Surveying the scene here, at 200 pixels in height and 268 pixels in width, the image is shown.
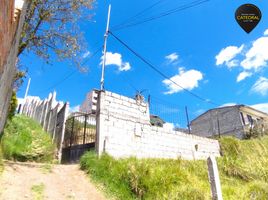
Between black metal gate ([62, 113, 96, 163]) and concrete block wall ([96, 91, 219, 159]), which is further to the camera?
black metal gate ([62, 113, 96, 163])

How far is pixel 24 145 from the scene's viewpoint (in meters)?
10.8

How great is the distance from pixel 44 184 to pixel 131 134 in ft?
12.0

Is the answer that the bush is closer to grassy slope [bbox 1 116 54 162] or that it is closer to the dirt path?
the dirt path

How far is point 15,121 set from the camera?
40.3ft

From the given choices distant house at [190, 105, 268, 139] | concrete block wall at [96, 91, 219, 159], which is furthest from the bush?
distant house at [190, 105, 268, 139]

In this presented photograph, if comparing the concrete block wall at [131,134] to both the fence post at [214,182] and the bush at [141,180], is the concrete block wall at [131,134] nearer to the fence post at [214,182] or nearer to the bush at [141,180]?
the bush at [141,180]

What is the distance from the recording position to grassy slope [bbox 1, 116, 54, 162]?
10094mm

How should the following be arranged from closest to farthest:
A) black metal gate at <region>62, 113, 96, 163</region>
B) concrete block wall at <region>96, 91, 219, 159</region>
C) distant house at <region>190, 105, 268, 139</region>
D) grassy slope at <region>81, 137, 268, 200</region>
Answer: grassy slope at <region>81, 137, 268, 200</region>
concrete block wall at <region>96, 91, 219, 159</region>
black metal gate at <region>62, 113, 96, 163</region>
distant house at <region>190, 105, 268, 139</region>

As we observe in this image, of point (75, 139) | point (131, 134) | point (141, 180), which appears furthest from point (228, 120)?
point (141, 180)

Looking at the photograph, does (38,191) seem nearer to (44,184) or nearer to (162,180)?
(44,184)

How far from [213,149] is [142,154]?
567 cm

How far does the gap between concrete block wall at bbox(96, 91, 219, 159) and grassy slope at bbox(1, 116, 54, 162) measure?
308cm

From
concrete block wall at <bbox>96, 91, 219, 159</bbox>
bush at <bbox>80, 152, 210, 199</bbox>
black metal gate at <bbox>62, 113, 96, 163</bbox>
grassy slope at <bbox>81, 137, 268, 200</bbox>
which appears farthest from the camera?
black metal gate at <bbox>62, 113, 96, 163</bbox>

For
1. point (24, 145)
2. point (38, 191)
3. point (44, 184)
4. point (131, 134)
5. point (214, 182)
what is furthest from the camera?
point (24, 145)
